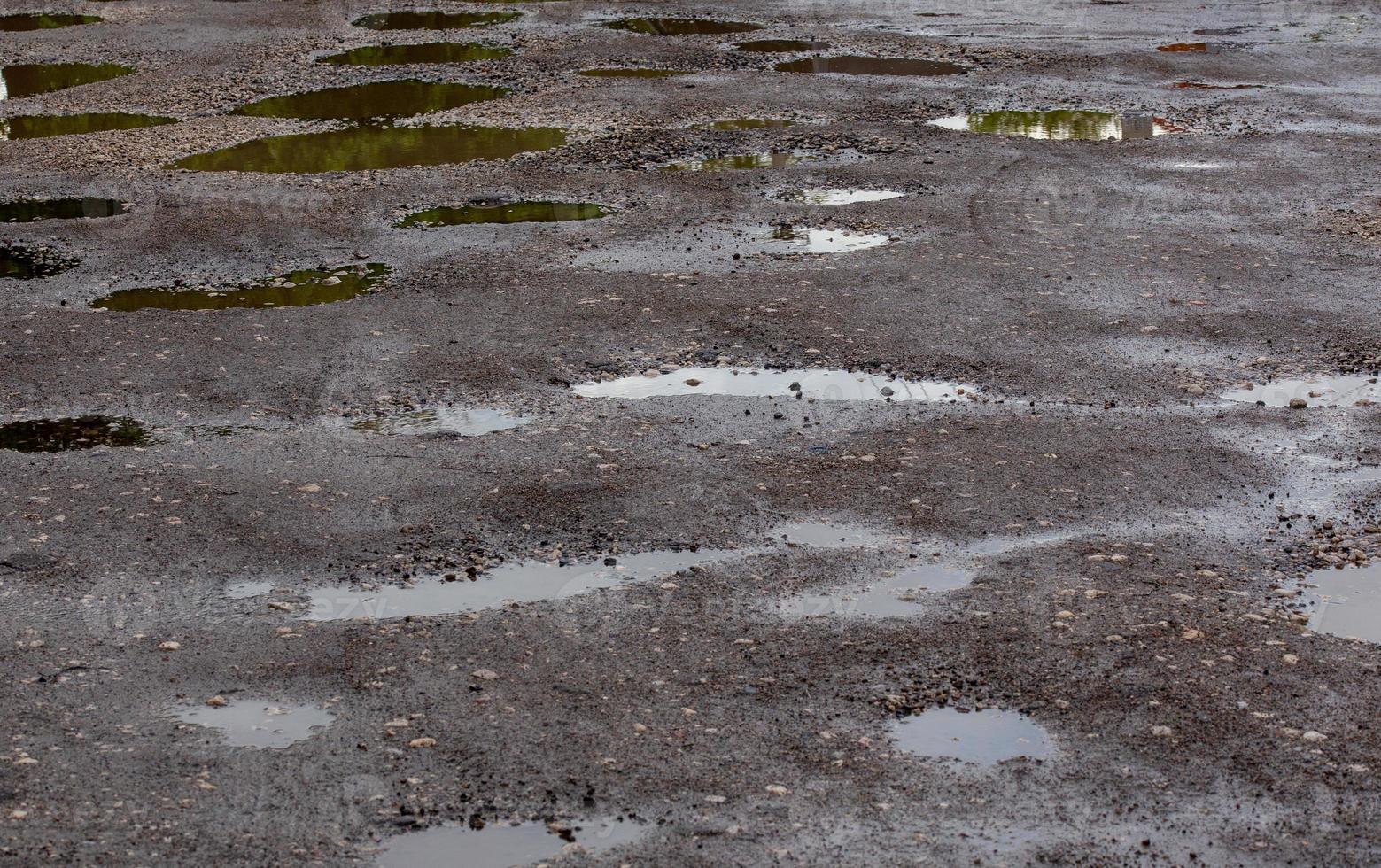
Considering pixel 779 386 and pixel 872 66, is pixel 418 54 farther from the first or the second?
pixel 779 386

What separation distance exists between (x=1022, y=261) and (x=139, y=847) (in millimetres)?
7212

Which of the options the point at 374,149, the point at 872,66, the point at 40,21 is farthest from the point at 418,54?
the point at 40,21

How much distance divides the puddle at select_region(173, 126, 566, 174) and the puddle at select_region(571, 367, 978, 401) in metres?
5.77

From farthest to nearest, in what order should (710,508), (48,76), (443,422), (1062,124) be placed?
(48,76), (1062,124), (443,422), (710,508)

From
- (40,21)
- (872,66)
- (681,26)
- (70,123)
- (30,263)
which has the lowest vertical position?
(30,263)

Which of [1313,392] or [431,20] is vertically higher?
[431,20]

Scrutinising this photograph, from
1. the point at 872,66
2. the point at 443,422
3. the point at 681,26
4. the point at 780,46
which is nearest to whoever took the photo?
the point at 443,422

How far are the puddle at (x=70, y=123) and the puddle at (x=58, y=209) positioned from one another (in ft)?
8.88

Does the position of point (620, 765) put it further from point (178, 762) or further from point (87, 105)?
point (87, 105)

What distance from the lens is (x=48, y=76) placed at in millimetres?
17266

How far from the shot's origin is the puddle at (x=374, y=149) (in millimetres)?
13031

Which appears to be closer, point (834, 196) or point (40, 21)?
point (834, 196)

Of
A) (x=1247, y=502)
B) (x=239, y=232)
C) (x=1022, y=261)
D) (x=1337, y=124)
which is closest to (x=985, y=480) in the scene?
(x=1247, y=502)

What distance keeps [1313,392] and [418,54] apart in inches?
524
